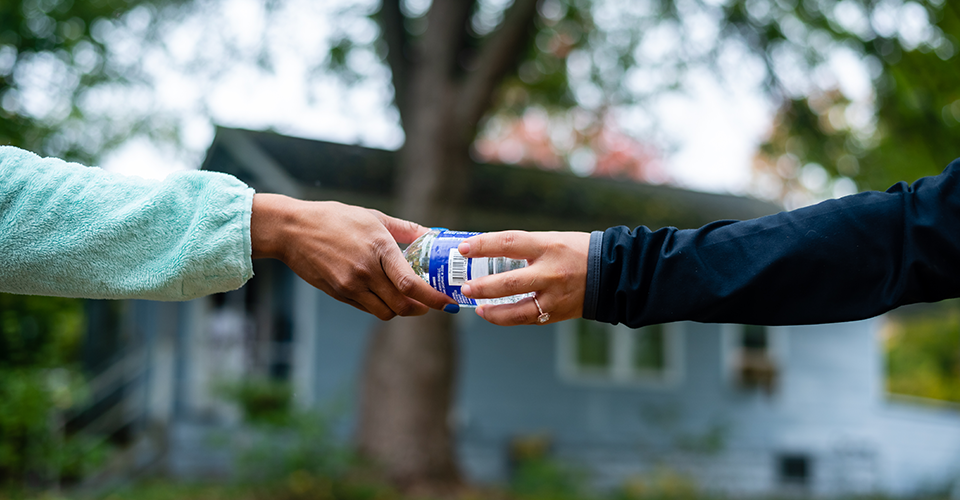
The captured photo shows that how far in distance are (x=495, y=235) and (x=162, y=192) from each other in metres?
0.88

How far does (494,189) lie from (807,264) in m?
9.04

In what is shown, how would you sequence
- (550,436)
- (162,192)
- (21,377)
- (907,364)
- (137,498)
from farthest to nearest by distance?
(907,364) < (550,436) < (137,498) < (21,377) < (162,192)

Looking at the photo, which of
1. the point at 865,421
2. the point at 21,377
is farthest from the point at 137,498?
the point at 865,421

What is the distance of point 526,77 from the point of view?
418 inches

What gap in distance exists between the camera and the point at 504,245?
201cm

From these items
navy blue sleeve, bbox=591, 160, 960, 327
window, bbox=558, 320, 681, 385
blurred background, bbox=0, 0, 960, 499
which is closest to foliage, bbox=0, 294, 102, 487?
blurred background, bbox=0, 0, 960, 499

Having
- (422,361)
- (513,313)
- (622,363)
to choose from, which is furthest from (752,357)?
(513,313)

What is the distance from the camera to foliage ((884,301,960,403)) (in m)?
23.7

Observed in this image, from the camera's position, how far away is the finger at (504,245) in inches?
79.0

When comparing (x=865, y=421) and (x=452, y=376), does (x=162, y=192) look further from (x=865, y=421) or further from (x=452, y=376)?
(x=865, y=421)

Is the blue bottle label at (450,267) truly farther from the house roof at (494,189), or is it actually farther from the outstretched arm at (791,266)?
the house roof at (494,189)

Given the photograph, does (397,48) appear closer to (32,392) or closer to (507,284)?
(32,392)

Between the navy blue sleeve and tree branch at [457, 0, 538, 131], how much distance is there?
5924 millimetres

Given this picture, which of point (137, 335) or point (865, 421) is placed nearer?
point (137, 335)
